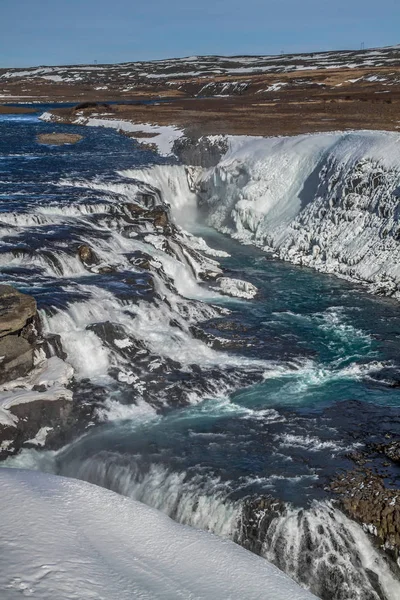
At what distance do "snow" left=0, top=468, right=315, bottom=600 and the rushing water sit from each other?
877 millimetres

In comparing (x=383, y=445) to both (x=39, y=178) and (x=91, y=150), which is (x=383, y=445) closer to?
(x=39, y=178)

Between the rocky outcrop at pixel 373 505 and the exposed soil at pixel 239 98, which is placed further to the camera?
the exposed soil at pixel 239 98

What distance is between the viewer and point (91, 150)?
133 ft

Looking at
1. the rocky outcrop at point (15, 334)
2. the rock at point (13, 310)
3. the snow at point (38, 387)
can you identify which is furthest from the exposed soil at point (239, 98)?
the snow at point (38, 387)

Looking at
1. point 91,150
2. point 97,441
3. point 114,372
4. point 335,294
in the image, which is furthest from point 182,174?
point 97,441

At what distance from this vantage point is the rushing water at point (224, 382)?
33.6ft

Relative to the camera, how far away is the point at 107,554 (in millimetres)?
8625

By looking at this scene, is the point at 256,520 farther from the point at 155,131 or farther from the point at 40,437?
the point at 155,131

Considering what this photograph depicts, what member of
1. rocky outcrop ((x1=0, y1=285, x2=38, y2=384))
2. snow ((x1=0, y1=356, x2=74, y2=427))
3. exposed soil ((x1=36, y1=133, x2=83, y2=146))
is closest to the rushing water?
snow ((x1=0, y1=356, x2=74, y2=427))

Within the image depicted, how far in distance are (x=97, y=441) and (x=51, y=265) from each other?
312 inches

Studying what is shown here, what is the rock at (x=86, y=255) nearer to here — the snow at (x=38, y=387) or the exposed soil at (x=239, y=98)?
the snow at (x=38, y=387)

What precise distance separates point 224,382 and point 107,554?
6966 mm

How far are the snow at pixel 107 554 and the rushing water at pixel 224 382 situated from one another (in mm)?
877

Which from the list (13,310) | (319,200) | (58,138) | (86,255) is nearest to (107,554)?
(13,310)
